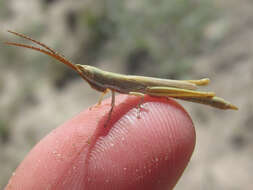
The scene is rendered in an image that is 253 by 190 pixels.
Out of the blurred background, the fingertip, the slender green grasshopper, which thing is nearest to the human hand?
the fingertip

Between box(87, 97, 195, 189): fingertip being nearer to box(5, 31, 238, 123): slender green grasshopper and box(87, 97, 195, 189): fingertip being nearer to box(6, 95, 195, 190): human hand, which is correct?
box(6, 95, 195, 190): human hand

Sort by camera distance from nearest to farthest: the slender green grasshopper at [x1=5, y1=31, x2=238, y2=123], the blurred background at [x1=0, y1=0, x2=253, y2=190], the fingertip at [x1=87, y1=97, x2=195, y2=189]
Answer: the fingertip at [x1=87, y1=97, x2=195, y2=189]
the slender green grasshopper at [x1=5, y1=31, x2=238, y2=123]
the blurred background at [x1=0, y1=0, x2=253, y2=190]

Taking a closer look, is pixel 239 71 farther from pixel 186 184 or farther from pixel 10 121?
pixel 10 121

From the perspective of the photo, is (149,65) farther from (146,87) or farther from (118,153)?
(118,153)

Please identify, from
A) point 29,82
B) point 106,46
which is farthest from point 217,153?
point 29,82

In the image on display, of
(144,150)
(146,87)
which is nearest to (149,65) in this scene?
(146,87)
